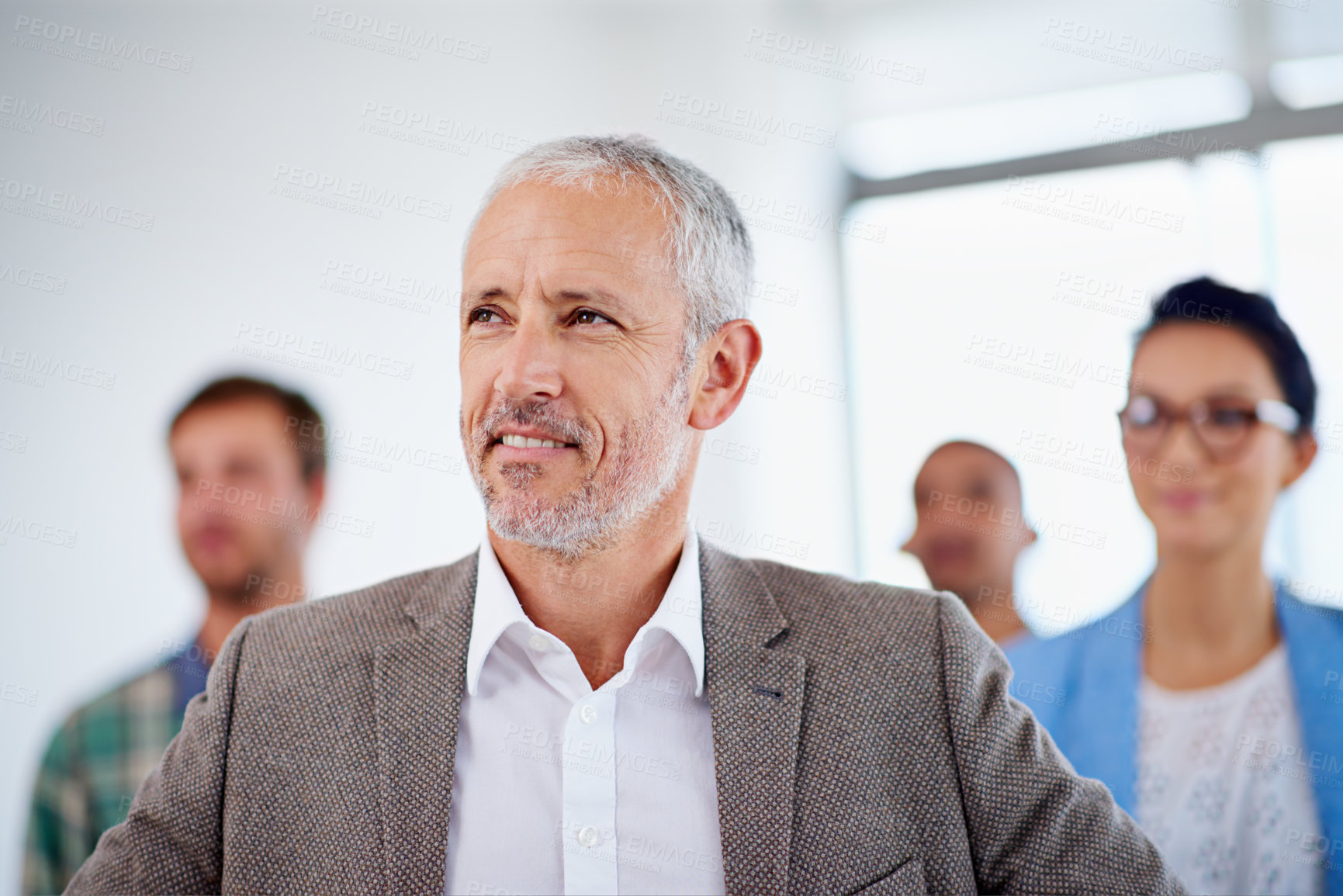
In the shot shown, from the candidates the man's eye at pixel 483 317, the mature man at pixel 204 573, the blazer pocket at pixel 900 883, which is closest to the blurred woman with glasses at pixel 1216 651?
the blazer pocket at pixel 900 883

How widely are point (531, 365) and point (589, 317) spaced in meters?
0.13

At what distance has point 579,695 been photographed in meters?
1.41

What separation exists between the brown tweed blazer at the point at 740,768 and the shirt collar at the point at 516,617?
0.8 inches

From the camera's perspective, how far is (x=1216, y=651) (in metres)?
2.42

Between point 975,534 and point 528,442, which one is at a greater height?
point 528,442

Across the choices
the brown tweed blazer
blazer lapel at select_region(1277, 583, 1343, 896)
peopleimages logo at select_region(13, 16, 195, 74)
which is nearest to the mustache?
the brown tweed blazer

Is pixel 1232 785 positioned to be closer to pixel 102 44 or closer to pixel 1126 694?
pixel 1126 694

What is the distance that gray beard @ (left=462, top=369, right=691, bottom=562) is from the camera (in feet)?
4.59

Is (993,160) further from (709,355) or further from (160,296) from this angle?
(160,296)

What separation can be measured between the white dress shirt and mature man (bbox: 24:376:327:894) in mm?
1449

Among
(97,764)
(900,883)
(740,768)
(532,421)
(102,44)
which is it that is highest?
(102,44)

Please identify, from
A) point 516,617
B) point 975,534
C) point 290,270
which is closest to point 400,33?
point 290,270

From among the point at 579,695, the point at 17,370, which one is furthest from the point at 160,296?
the point at 579,695

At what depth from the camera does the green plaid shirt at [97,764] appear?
232 cm
